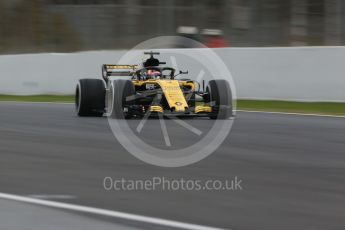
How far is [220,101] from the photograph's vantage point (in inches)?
516

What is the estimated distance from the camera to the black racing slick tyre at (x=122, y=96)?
41.5 ft

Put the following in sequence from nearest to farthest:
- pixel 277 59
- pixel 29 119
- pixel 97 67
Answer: pixel 29 119 < pixel 277 59 < pixel 97 67

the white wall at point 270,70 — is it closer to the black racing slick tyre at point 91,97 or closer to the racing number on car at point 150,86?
the racing number on car at point 150,86

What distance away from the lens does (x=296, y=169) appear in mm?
7676

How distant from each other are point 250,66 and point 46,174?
11144mm

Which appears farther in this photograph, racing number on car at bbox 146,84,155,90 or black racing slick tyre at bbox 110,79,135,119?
racing number on car at bbox 146,84,155,90

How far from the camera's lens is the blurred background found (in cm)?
1936

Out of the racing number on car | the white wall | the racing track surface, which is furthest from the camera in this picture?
the white wall

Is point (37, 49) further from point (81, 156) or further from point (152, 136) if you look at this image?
point (81, 156)

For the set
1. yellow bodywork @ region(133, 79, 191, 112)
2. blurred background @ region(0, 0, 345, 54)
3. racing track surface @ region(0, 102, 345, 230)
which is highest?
blurred background @ region(0, 0, 345, 54)

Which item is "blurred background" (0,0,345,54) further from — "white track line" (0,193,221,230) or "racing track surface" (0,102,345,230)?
"white track line" (0,193,221,230)

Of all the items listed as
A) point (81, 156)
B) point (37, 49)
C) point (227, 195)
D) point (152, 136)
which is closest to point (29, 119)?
point (152, 136)

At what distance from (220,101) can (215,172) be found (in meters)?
5.69

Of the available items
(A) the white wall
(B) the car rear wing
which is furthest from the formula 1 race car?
(A) the white wall
